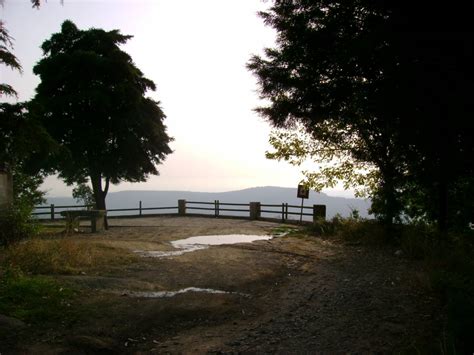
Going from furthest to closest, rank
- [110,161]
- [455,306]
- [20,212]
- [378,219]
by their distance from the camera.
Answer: [110,161] → [378,219] → [20,212] → [455,306]

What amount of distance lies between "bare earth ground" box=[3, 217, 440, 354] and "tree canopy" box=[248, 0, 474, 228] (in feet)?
7.94

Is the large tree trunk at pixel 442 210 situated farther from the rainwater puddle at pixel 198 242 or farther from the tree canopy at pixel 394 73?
the rainwater puddle at pixel 198 242

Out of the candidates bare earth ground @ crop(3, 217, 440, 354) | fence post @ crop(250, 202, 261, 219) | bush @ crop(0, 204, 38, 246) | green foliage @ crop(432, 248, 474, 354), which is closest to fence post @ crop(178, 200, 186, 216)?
fence post @ crop(250, 202, 261, 219)

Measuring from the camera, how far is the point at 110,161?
23906mm

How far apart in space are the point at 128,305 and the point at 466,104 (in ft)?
18.6

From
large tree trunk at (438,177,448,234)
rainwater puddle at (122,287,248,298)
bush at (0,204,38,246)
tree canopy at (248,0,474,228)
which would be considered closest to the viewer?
tree canopy at (248,0,474,228)

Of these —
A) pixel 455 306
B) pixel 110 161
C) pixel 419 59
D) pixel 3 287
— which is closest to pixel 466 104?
pixel 419 59

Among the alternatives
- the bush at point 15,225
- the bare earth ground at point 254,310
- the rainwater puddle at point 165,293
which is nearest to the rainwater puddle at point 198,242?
the bare earth ground at point 254,310

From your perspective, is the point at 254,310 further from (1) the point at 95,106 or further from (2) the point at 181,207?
(2) the point at 181,207

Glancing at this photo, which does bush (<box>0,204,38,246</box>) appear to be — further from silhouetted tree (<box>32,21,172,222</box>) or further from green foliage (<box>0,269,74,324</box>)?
silhouetted tree (<box>32,21,172,222</box>)

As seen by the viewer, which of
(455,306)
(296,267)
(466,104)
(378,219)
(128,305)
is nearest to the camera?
(455,306)

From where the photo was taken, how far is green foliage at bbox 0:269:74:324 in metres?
5.16

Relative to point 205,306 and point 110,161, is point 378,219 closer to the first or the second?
point 205,306

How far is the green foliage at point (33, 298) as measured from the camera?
516cm
